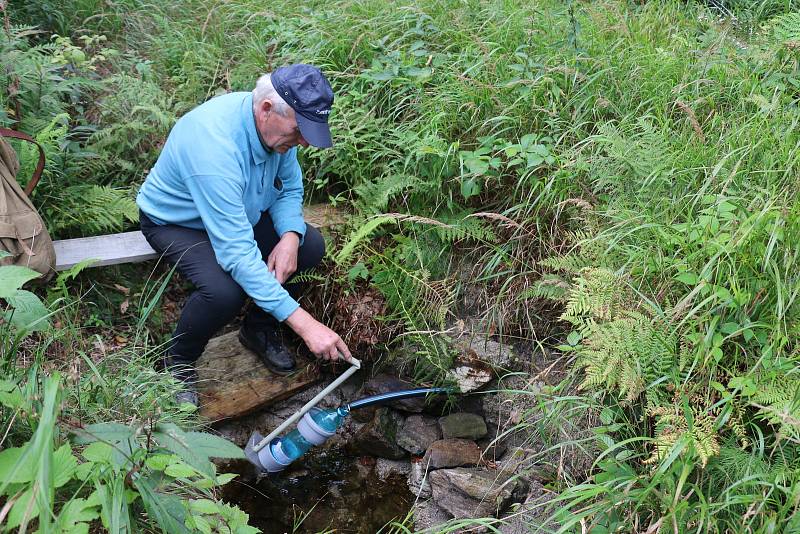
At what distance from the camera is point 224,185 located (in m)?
3.17

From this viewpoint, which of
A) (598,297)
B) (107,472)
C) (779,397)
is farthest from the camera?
(598,297)

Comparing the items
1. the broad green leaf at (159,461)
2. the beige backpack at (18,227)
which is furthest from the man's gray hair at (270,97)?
the broad green leaf at (159,461)

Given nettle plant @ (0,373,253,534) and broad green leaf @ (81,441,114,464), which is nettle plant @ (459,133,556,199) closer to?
nettle plant @ (0,373,253,534)

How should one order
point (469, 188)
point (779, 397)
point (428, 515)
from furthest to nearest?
point (469, 188) < point (428, 515) < point (779, 397)

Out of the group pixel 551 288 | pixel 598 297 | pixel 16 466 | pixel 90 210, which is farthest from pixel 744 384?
pixel 90 210

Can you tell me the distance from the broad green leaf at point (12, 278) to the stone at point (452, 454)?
222 centimetres

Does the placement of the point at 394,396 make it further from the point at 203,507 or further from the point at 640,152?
the point at 640,152

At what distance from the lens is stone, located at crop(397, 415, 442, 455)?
3797mm

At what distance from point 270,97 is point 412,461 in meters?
2.03

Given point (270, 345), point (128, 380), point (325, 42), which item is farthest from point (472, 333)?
point (325, 42)

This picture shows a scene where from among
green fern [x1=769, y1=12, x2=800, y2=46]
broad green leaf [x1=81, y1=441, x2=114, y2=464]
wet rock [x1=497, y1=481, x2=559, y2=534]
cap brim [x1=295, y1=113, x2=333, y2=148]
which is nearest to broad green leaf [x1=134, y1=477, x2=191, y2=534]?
broad green leaf [x1=81, y1=441, x2=114, y2=464]

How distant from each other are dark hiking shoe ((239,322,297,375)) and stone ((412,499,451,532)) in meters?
1.05

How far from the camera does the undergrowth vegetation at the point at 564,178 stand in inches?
101

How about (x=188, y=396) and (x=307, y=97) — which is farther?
(x=188, y=396)
